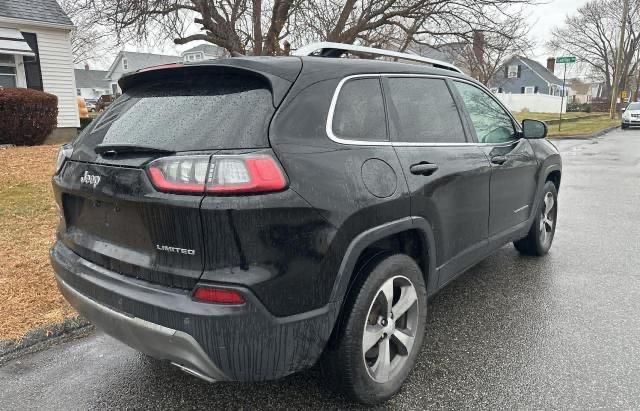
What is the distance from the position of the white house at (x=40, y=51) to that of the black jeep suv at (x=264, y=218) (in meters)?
14.8

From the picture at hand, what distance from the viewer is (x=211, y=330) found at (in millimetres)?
1918

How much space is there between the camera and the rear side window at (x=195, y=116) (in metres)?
2.05

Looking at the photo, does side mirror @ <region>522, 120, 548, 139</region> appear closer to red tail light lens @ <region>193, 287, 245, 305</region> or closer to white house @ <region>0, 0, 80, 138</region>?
red tail light lens @ <region>193, 287, 245, 305</region>

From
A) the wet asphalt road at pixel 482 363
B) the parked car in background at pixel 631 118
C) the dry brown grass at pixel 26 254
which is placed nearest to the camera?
the wet asphalt road at pixel 482 363

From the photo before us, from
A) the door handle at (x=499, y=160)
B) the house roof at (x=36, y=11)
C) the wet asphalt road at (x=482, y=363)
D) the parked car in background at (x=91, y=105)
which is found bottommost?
the wet asphalt road at (x=482, y=363)

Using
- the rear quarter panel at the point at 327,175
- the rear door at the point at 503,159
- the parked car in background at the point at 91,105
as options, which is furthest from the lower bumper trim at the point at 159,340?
the parked car in background at the point at 91,105

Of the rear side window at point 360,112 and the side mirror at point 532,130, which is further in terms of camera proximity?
the side mirror at point 532,130

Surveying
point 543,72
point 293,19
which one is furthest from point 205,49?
point 543,72

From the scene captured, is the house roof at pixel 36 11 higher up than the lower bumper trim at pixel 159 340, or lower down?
higher up

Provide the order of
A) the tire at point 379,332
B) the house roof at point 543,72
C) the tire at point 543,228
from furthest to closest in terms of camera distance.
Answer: the house roof at point 543,72
the tire at point 543,228
the tire at point 379,332

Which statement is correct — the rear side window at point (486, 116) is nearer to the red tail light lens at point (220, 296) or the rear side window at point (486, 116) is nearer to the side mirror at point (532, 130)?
the side mirror at point (532, 130)

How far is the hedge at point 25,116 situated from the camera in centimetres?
1116

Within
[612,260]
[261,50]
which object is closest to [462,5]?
[261,50]

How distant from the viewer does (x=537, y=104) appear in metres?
46.7
